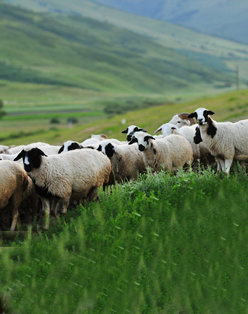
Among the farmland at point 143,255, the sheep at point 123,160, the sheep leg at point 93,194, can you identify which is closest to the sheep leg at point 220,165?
the farmland at point 143,255

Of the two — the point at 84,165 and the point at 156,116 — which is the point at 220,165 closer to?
the point at 84,165

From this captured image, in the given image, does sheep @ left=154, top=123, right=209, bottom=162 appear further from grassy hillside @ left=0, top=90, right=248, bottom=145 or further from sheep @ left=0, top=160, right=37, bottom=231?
grassy hillside @ left=0, top=90, right=248, bottom=145

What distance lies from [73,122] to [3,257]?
3908 inches

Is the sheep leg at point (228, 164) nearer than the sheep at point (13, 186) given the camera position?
No

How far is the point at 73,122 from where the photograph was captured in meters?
107

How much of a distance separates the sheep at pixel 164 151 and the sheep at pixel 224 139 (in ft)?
3.00

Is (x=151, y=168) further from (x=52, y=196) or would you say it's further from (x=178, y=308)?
(x=178, y=308)

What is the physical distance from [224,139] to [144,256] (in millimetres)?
4896

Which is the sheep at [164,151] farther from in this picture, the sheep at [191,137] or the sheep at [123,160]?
the sheep at [191,137]

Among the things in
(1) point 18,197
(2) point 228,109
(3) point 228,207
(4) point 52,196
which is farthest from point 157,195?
(2) point 228,109

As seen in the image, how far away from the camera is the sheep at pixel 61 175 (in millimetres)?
10844

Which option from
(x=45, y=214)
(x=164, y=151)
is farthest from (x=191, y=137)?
(x=45, y=214)

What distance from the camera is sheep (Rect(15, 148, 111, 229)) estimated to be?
10.8m

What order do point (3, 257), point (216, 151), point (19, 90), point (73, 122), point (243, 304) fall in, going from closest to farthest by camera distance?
point (243, 304) → point (3, 257) → point (216, 151) → point (73, 122) → point (19, 90)
